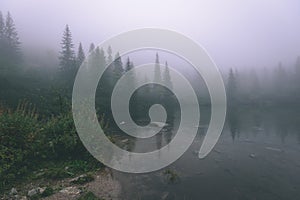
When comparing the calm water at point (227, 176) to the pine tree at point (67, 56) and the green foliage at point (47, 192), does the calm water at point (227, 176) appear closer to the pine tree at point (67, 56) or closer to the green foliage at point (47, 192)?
the green foliage at point (47, 192)

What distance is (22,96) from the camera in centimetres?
2356

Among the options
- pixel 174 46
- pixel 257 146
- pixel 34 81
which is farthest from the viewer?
pixel 34 81

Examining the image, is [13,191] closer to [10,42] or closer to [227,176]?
[227,176]

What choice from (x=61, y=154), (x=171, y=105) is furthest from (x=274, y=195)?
(x=171, y=105)

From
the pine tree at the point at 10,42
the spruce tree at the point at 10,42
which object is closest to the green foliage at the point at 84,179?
the spruce tree at the point at 10,42

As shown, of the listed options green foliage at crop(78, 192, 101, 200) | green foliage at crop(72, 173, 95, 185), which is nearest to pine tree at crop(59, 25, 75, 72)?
green foliage at crop(72, 173, 95, 185)

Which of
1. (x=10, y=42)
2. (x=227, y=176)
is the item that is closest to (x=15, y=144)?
(x=227, y=176)

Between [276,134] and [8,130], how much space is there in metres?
20.7

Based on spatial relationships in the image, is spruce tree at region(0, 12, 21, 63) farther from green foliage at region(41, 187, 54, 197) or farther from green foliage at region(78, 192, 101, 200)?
green foliage at region(78, 192, 101, 200)

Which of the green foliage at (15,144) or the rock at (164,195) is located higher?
the green foliage at (15,144)

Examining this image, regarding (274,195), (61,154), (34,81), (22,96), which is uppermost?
(34,81)

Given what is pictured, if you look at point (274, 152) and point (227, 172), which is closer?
point (227, 172)

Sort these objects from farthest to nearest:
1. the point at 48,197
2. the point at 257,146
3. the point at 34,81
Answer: the point at 34,81, the point at 257,146, the point at 48,197

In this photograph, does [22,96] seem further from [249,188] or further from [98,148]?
[249,188]
